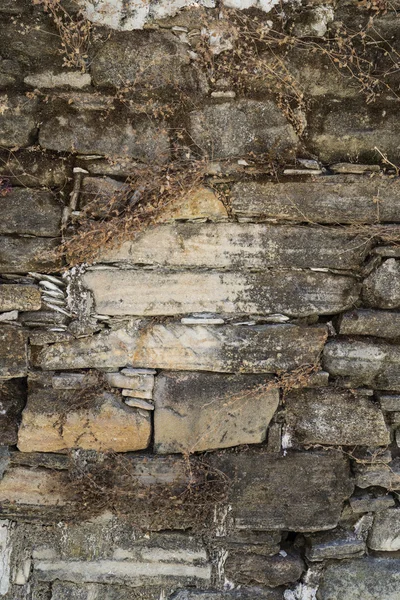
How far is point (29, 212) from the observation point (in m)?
2.90

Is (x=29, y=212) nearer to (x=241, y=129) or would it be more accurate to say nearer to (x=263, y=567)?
(x=241, y=129)

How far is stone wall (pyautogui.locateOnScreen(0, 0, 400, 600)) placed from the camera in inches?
107

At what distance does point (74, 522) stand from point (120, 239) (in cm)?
175

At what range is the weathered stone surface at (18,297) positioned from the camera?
2.94m

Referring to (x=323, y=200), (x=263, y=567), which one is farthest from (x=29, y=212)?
(x=263, y=567)

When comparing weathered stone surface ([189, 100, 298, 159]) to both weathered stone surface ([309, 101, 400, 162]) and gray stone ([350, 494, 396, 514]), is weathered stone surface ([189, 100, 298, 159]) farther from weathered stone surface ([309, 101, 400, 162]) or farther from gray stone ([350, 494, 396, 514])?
gray stone ([350, 494, 396, 514])

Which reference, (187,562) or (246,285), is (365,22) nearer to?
(246,285)

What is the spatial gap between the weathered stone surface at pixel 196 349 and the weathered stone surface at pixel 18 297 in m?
0.28

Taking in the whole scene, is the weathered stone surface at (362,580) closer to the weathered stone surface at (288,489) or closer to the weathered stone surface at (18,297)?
the weathered stone surface at (288,489)

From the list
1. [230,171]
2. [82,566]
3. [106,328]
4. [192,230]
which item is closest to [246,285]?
[192,230]

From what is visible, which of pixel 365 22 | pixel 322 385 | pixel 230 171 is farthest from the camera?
pixel 322 385

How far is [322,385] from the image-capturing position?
308 centimetres

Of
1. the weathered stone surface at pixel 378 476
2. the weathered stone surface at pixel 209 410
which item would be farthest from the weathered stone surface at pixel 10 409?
the weathered stone surface at pixel 378 476

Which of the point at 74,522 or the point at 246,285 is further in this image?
the point at 74,522
